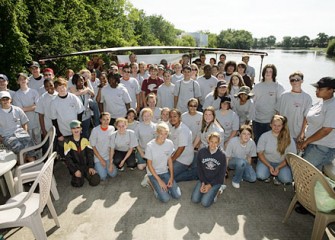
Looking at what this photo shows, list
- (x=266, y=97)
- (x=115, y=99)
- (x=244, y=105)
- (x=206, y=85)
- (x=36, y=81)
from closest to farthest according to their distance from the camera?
(x=266, y=97)
(x=244, y=105)
(x=115, y=99)
(x=36, y=81)
(x=206, y=85)

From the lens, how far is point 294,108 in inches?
178

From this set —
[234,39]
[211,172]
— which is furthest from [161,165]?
[234,39]

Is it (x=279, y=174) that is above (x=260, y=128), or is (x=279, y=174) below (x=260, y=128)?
below

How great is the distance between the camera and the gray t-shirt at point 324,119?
11.3ft

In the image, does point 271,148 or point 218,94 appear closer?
point 271,148

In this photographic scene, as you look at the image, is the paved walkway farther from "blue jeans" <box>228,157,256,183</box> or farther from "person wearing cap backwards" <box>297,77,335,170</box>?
"person wearing cap backwards" <box>297,77,335,170</box>

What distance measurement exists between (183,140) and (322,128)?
2200mm

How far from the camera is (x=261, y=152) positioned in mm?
4574

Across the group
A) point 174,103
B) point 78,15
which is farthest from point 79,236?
point 78,15

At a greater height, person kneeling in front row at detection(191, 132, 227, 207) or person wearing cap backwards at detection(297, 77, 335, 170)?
person wearing cap backwards at detection(297, 77, 335, 170)

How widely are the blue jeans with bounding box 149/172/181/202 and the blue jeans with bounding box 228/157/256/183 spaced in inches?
45.4

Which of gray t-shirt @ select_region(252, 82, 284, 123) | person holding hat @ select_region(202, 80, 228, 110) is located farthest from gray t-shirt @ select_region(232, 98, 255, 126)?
person holding hat @ select_region(202, 80, 228, 110)

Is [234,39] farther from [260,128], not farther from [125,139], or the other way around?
[125,139]

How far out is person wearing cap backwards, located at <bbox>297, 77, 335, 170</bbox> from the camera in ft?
11.4
